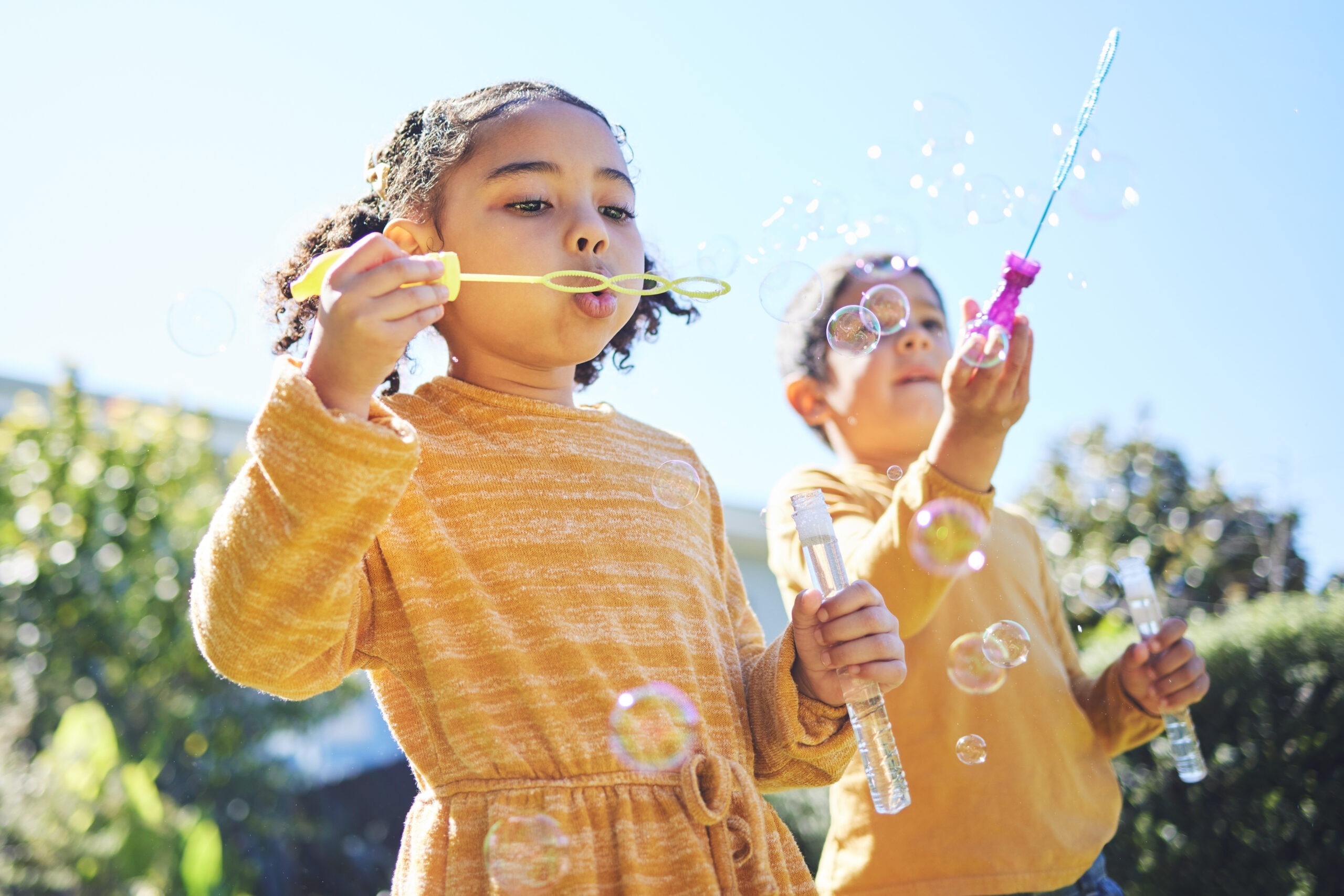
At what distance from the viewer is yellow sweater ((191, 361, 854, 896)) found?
3.65ft

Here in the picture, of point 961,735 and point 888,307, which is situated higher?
point 888,307

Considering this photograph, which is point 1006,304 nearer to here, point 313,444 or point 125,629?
point 313,444

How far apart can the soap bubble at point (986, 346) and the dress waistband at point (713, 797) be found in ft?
2.46

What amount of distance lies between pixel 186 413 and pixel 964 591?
607 centimetres

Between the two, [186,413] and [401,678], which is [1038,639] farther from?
[186,413]

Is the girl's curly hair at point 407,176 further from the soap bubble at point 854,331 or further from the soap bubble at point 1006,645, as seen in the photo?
the soap bubble at point 1006,645

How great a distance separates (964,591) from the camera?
202 centimetres

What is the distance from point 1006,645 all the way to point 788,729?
59cm

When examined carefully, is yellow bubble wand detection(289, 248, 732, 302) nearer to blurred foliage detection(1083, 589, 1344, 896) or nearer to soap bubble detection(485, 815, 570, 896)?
soap bubble detection(485, 815, 570, 896)

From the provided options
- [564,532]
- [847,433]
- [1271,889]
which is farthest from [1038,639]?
[1271,889]

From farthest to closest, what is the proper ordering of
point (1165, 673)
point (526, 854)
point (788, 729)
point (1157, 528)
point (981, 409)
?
point (1157, 528)
point (1165, 673)
point (981, 409)
point (788, 729)
point (526, 854)

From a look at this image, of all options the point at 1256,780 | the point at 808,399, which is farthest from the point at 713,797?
the point at 1256,780

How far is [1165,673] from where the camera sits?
2012 mm

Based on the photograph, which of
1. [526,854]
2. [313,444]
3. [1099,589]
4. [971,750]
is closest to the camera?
[313,444]
